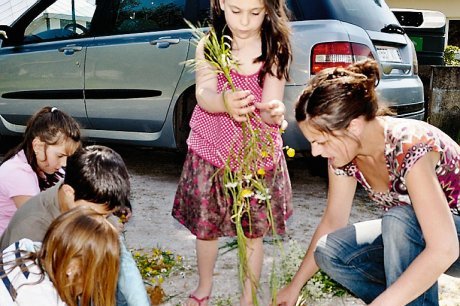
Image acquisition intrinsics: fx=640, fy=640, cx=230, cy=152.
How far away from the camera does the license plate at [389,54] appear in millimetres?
4414

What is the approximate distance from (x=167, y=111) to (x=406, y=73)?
5.79 feet

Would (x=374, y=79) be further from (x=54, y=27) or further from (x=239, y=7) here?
(x=54, y=27)

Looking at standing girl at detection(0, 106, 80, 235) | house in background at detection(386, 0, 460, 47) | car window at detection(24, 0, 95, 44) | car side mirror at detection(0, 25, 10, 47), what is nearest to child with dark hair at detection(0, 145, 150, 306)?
standing girl at detection(0, 106, 80, 235)

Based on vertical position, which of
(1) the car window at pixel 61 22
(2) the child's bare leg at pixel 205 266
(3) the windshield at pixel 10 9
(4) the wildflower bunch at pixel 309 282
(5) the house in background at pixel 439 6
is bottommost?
(3) the windshield at pixel 10 9

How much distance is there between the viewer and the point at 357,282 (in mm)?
2447

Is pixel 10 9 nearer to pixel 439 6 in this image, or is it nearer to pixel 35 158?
pixel 439 6

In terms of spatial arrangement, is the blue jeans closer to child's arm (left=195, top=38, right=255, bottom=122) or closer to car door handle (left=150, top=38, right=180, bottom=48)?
child's arm (left=195, top=38, right=255, bottom=122)

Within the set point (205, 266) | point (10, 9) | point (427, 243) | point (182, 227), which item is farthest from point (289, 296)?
point (10, 9)

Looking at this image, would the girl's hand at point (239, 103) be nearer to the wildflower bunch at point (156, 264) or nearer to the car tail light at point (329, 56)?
the wildflower bunch at point (156, 264)

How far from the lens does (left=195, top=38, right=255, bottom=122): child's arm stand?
2.09m

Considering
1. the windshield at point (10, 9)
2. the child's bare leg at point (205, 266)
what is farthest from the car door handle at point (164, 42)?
the windshield at point (10, 9)

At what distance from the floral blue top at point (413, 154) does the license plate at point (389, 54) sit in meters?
2.24

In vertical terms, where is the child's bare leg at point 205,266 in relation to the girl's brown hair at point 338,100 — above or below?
below

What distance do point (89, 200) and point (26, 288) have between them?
45 cm
